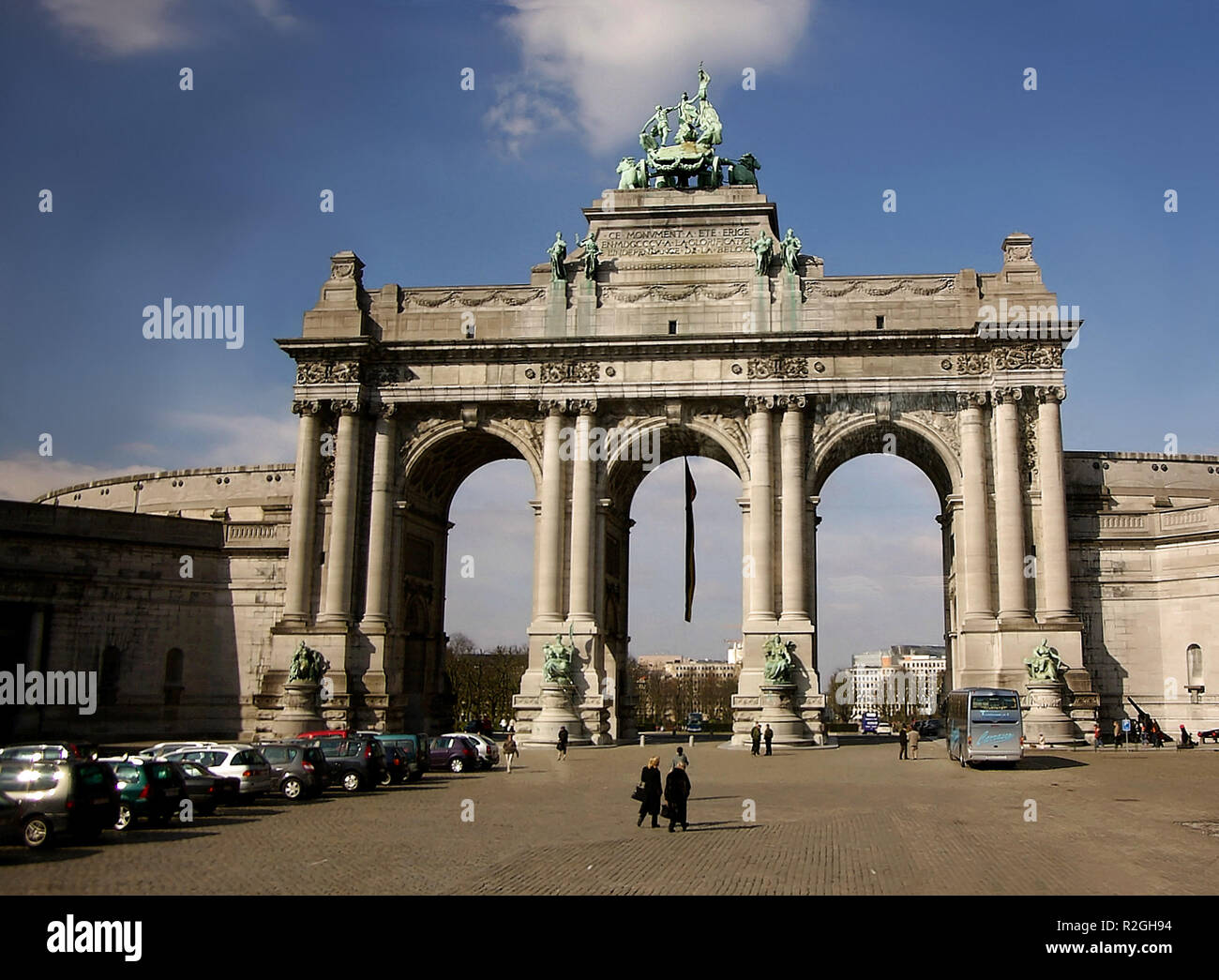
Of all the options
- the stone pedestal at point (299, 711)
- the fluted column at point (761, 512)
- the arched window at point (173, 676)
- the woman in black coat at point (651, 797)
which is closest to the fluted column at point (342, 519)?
the stone pedestal at point (299, 711)

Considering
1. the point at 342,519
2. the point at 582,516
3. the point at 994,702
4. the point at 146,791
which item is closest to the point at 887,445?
the point at 582,516

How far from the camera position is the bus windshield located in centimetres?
3500

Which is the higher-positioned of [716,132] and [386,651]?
[716,132]

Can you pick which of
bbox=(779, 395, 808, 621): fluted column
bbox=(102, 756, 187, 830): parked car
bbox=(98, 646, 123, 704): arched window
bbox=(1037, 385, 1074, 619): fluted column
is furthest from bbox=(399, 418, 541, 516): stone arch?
bbox=(102, 756, 187, 830): parked car

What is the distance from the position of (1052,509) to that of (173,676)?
129ft

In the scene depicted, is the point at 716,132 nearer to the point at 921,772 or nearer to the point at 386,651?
the point at 386,651

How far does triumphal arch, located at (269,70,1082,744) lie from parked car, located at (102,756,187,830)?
78.2ft

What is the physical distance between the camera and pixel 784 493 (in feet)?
157

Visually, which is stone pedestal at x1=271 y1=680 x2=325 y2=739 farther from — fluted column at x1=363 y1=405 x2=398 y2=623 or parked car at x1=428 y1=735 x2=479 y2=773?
parked car at x1=428 y1=735 x2=479 y2=773

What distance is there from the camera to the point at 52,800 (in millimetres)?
18562

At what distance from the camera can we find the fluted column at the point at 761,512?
47.0 m

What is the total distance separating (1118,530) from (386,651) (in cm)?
3209
